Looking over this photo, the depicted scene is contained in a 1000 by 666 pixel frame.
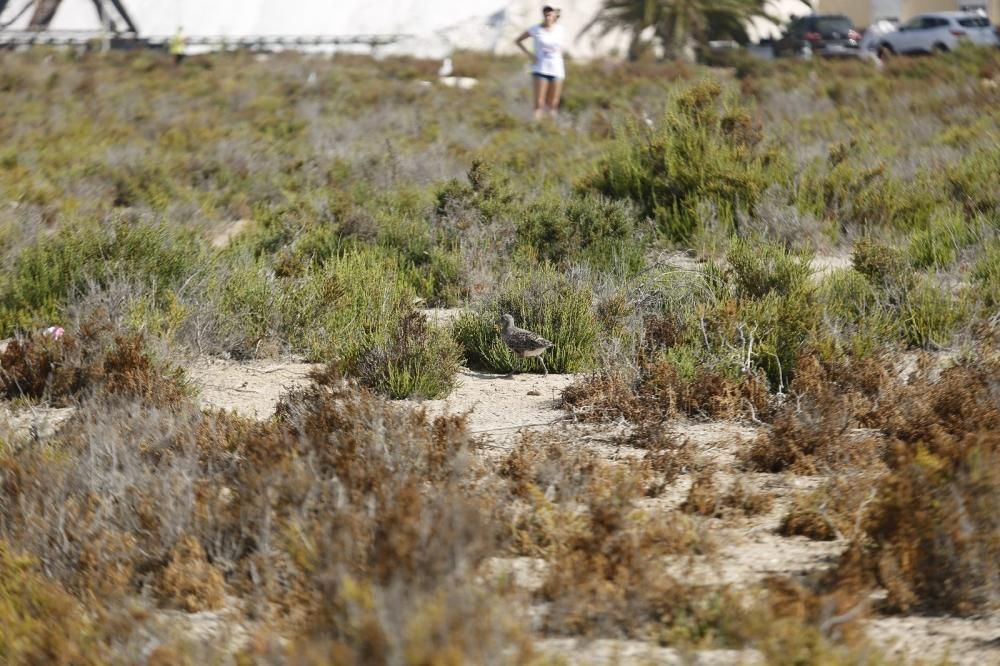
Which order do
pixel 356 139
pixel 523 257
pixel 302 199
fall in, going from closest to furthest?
pixel 523 257
pixel 302 199
pixel 356 139

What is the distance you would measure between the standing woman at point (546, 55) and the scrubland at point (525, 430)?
2749 mm

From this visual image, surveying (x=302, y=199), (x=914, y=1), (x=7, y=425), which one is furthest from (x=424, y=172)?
(x=914, y=1)

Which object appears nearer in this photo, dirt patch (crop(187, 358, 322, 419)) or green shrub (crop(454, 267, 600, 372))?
dirt patch (crop(187, 358, 322, 419))

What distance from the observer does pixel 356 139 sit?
15.1 meters

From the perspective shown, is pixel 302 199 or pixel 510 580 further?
pixel 302 199

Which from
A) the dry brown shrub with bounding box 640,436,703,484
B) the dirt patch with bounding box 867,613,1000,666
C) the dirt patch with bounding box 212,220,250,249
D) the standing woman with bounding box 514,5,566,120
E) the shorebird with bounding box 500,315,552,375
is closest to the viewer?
the dirt patch with bounding box 867,613,1000,666

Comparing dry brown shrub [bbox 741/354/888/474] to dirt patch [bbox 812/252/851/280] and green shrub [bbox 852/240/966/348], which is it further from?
dirt patch [bbox 812/252/851/280]

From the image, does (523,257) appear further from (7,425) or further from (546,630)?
(546,630)

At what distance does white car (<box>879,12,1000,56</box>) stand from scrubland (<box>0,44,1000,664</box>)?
1786 cm

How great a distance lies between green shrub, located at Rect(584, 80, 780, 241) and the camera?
8914 millimetres

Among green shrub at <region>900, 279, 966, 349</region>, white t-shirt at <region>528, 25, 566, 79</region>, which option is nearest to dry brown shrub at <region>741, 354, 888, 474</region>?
green shrub at <region>900, 279, 966, 349</region>

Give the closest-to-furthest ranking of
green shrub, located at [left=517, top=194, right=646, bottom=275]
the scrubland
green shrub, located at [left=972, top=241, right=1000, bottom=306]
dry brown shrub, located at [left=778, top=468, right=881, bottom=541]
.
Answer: the scrubland → dry brown shrub, located at [left=778, top=468, right=881, bottom=541] → green shrub, located at [left=972, top=241, right=1000, bottom=306] → green shrub, located at [left=517, top=194, right=646, bottom=275]

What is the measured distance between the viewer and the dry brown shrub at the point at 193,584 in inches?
132

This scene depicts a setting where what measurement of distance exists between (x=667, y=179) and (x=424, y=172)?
3.55 metres
